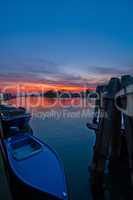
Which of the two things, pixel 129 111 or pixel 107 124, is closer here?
pixel 129 111

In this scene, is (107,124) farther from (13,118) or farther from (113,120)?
(13,118)

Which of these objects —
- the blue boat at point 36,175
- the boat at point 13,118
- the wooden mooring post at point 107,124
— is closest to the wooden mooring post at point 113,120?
the wooden mooring post at point 107,124

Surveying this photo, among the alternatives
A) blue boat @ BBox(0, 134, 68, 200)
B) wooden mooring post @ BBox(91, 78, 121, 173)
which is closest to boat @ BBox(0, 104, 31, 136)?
blue boat @ BBox(0, 134, 68, 200)

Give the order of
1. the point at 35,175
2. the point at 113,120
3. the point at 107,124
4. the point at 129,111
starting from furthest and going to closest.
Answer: the point at 113,120 < the point at 107,124 < the point at 35,175 < the point at 129,111

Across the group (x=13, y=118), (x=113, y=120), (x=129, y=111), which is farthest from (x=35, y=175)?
(x=13, y=118)

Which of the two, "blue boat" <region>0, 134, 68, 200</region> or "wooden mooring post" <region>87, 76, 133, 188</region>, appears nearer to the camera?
"blue boat" <region>0, 134, 68, 200</region>

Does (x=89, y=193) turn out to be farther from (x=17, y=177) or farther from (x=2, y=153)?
(x=2, y=153)

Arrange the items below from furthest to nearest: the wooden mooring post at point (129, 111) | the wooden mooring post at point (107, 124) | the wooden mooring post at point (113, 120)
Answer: the wooden mooring post at point (107, 124) < the wooden mooring post at point (113, 120) < the wooden mooring post at point (129, 111)

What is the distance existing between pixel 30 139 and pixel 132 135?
190 inches

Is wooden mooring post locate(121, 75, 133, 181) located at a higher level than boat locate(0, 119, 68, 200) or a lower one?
higher

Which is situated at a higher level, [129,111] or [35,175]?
[129,111]

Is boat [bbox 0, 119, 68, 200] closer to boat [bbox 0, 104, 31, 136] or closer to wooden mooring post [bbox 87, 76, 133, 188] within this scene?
wooden mooring post [bbox 87, 76, 133, 188]

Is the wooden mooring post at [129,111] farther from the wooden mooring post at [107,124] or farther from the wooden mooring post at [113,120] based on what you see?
the wooden mooring post at [107,124]

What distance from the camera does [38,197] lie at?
5.07 meters
